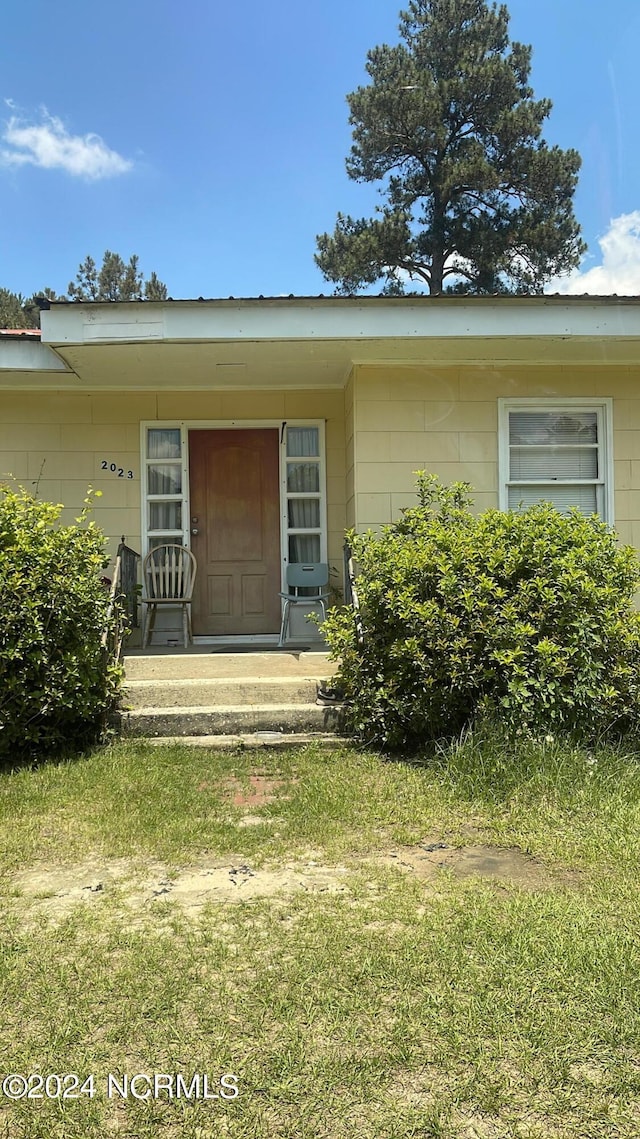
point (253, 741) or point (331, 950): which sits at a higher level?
point (253, 741)

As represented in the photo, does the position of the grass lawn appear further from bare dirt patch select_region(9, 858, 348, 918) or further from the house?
the house

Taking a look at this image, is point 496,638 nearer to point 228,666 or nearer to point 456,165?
point 228,666

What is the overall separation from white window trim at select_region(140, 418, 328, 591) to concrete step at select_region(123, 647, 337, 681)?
1.47 m

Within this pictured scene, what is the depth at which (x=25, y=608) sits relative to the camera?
3.89 metres

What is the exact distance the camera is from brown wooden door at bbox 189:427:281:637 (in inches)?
285

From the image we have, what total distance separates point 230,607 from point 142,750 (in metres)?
3.17

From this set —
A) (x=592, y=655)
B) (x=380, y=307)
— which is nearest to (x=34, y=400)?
(x=380, y=307)

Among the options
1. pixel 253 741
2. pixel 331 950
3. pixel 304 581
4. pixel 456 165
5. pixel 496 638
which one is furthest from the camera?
pixel 456 165

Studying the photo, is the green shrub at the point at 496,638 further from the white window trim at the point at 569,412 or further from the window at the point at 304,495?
the window at the point at 304,495

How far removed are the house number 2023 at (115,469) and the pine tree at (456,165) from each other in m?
12.9

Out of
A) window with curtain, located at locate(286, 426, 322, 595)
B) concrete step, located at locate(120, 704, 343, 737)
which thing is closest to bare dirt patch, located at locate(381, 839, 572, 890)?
concrete step, located at locate(120, 704, 343, 737)

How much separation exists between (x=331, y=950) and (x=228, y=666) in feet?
10.6

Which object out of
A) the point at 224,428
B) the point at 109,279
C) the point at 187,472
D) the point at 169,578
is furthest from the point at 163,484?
the point at 109,279

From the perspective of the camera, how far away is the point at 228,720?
175 inches
